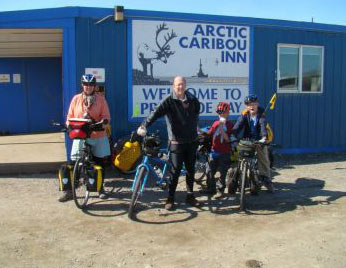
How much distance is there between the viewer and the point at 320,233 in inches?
196

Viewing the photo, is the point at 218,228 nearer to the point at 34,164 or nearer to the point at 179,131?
the point at 179,131

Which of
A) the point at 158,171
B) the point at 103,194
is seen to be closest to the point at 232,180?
the point at 158,171

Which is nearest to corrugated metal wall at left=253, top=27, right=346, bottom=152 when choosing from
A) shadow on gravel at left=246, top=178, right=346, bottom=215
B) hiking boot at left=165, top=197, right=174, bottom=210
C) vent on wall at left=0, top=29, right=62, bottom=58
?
shadow on gravel at left=246, top=178, right=346, bottom=215

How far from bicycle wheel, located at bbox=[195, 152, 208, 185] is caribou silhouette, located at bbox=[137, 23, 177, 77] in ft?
7.38

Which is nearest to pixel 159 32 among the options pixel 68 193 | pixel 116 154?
pixel 116 154

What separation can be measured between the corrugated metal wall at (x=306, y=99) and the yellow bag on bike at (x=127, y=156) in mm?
3316

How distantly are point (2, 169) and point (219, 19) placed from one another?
17.4 ft

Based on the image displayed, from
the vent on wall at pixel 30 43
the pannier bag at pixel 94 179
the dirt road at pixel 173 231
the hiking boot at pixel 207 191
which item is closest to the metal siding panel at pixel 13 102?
the vent on wall at pixel 30 43

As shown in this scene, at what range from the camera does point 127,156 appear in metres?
7.47

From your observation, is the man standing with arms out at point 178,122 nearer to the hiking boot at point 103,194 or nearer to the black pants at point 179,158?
the black pants at point 179,158

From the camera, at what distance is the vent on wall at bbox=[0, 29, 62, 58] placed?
29.5 feet

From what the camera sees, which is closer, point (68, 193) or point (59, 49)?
point (68, 193)

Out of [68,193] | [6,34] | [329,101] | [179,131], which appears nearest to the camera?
[179,131]

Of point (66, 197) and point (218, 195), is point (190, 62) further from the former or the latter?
point (66, 197)
